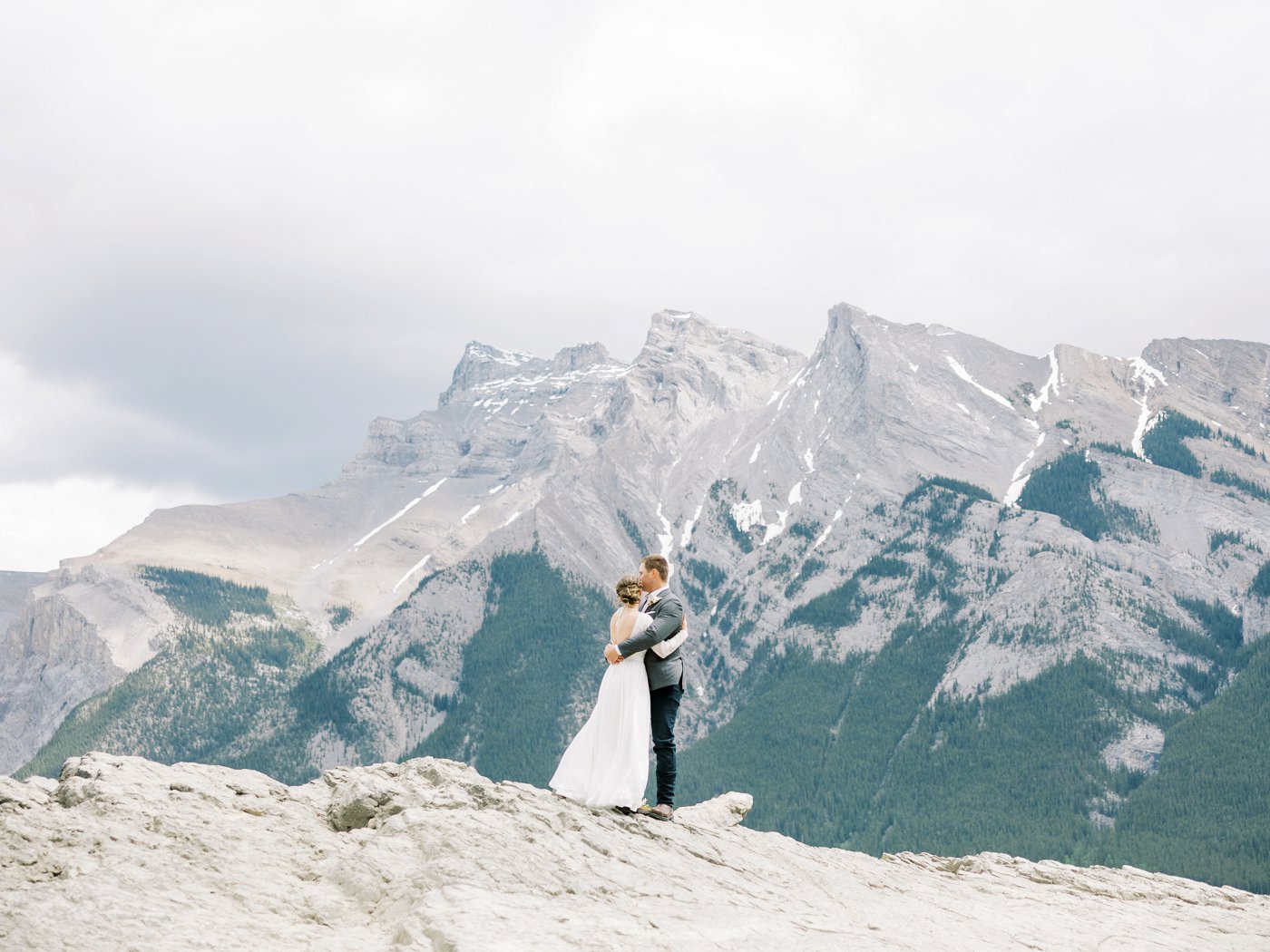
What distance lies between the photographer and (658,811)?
805 inches

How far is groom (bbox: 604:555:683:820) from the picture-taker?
20000 millimetres

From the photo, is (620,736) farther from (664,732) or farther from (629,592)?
(629,592)

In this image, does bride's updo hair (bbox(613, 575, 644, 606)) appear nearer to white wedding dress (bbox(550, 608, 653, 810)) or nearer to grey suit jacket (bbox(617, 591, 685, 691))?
white wedding dress (bbox(550, 608, 653, 810))

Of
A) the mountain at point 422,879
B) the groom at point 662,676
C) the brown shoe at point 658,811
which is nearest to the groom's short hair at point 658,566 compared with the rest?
the groom at point 662,676

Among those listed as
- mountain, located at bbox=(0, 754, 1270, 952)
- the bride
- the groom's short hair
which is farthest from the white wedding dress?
the groom's short hair

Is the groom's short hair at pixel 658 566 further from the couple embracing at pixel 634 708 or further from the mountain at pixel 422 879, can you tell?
the mountain at pixel 422 879

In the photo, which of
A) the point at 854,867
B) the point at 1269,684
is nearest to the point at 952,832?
the point at 1269,684

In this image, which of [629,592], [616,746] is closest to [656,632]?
[629,592]

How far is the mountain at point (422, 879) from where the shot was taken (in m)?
13.3

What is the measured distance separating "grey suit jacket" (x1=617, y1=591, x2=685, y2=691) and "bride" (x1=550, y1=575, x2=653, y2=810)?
0.17 meters

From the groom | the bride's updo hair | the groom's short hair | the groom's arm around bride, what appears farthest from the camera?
the groom's short hair

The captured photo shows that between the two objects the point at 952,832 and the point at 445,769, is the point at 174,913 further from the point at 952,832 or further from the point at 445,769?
the point at 952,832

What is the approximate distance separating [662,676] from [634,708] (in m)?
0.78

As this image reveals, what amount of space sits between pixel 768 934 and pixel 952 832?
176 m
